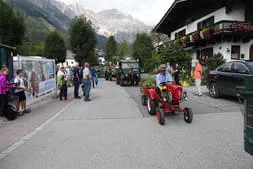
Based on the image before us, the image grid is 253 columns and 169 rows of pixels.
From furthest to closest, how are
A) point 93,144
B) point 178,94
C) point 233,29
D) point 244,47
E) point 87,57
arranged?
point 87,57, point 244,47, point 233,29, point 178,94, point 93,144

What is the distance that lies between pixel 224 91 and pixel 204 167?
721 centimetres

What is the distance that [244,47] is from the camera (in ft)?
70.7

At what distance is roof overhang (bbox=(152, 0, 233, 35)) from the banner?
1699cm

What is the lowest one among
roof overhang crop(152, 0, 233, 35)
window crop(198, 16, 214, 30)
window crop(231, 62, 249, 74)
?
window crop(231, 62, 249, 74)

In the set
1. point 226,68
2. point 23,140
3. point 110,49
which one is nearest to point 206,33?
point 226,68

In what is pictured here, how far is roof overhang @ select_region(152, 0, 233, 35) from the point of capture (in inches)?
946

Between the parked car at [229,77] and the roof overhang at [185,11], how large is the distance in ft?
42.5

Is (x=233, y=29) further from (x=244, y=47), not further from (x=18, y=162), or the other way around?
(x=18, y=162)

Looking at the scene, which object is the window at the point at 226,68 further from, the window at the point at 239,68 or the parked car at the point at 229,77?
the window at the point at 239,68

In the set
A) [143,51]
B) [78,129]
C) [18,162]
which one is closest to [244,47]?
[78,129]

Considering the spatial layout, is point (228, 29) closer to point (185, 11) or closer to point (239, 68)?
point (185, 11)

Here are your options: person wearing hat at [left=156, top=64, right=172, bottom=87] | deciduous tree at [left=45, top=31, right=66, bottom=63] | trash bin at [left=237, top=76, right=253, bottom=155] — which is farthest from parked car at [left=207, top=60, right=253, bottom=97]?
deciduous tree at [left=45, top=31, right=66, bottom=63]

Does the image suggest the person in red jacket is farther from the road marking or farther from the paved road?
the paved road

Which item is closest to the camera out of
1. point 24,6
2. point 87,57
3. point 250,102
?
point 250,102
